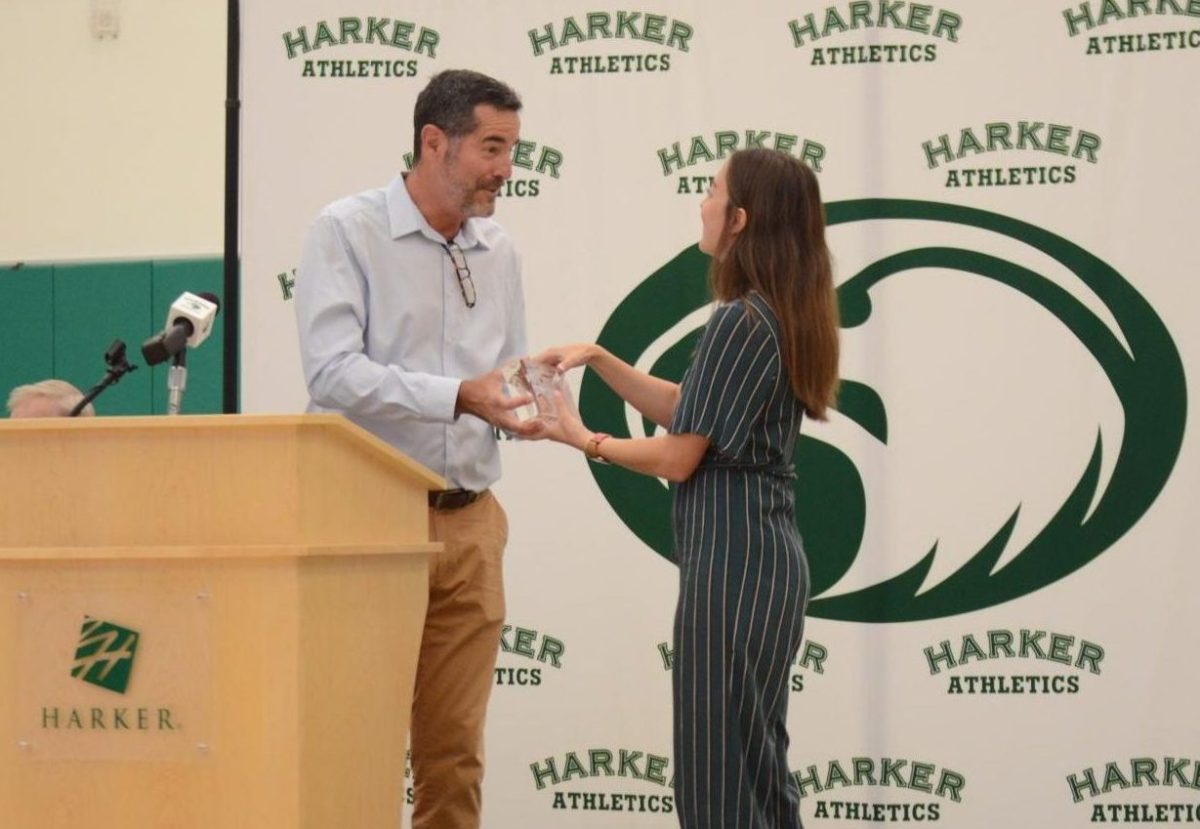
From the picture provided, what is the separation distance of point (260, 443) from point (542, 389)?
0.87m

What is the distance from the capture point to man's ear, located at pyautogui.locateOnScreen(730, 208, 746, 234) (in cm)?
299

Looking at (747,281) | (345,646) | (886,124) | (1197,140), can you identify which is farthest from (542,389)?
(1197,140)

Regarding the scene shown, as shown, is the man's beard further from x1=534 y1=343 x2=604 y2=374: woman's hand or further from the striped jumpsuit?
the striped jumpsuit

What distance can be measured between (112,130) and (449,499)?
4506 millimetres

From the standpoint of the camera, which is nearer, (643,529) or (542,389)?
(542,389)

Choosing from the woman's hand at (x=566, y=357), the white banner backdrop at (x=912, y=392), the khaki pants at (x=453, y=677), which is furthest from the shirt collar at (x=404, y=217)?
the white banner backdrop at (x=912, y=392)

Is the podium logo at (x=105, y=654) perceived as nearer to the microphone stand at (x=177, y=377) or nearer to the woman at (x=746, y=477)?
the microphone stand at (x=177, y=377)

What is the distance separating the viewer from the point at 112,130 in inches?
278

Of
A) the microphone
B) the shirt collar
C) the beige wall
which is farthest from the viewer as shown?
the beige wall

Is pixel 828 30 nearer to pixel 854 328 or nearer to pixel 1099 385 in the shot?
pixel 854 328

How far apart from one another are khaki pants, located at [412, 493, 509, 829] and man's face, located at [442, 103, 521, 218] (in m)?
0.69

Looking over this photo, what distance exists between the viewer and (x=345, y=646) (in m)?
2.51

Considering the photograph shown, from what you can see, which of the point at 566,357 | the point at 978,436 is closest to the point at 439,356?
the point at 566,357

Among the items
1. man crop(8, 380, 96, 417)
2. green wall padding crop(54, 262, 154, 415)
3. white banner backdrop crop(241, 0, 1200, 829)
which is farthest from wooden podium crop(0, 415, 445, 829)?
green wall padding crop(54, 262, 154, 415)
